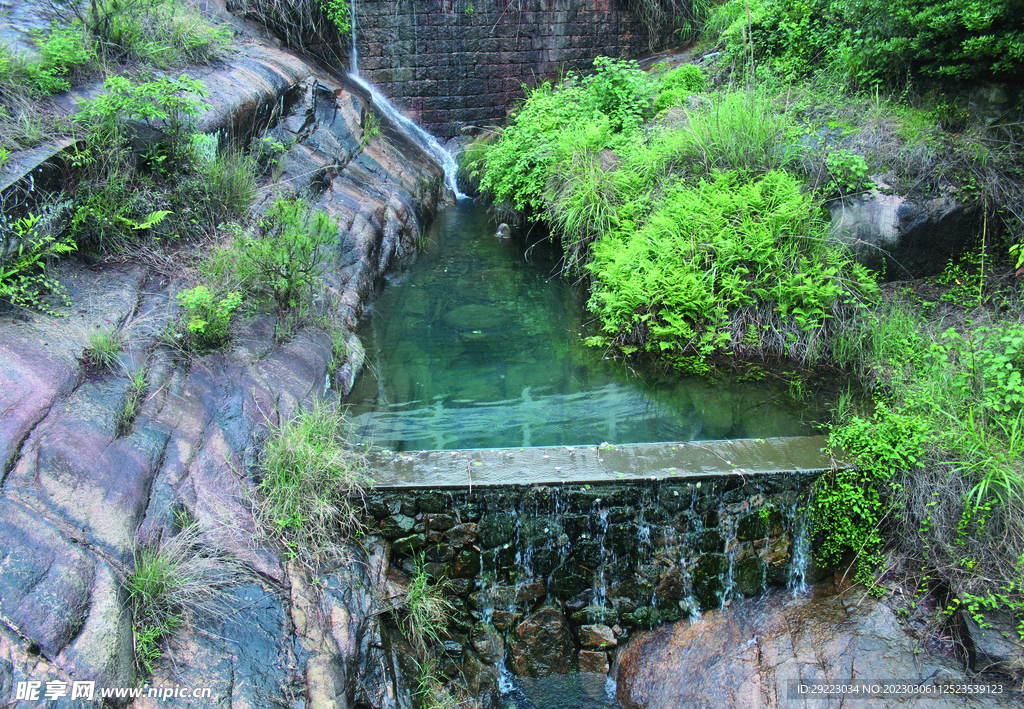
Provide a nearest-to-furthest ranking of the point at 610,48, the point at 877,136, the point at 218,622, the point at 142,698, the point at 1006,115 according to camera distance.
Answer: the point at 142,698, the point at 218,622, the point at 1006,115, the point at 877,136, the point at 610,48

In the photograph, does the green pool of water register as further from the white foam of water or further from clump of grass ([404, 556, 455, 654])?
the white foam of water

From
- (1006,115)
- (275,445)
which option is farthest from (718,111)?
(275,445)

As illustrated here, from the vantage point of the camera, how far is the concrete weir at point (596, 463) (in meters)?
3.70

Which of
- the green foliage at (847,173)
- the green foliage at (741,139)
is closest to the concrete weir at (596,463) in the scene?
the green foliage at (847,173)

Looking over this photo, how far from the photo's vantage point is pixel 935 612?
3.41 metres

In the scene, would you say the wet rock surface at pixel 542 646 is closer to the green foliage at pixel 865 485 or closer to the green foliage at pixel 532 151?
the green foliage at pixel 865 485

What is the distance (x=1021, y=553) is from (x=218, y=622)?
3.97m

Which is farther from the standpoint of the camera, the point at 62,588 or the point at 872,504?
the point at 872,504

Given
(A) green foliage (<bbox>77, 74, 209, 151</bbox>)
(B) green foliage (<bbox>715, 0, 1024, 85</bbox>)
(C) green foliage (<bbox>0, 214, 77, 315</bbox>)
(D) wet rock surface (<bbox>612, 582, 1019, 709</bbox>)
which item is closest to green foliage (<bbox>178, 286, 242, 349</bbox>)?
(C) green foliage (<bbox>0, 214, 77, 315</bbox>)

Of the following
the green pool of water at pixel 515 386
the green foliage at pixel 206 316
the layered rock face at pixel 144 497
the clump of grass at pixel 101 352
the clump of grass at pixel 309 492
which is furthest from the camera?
the green pool of water at pixel 515 386

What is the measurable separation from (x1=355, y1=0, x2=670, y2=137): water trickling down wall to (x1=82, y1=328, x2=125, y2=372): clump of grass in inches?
358

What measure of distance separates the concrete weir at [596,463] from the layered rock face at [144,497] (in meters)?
0.66

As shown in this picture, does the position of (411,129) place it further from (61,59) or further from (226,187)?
(61,59)

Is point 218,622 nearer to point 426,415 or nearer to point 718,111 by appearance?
point 426,415
